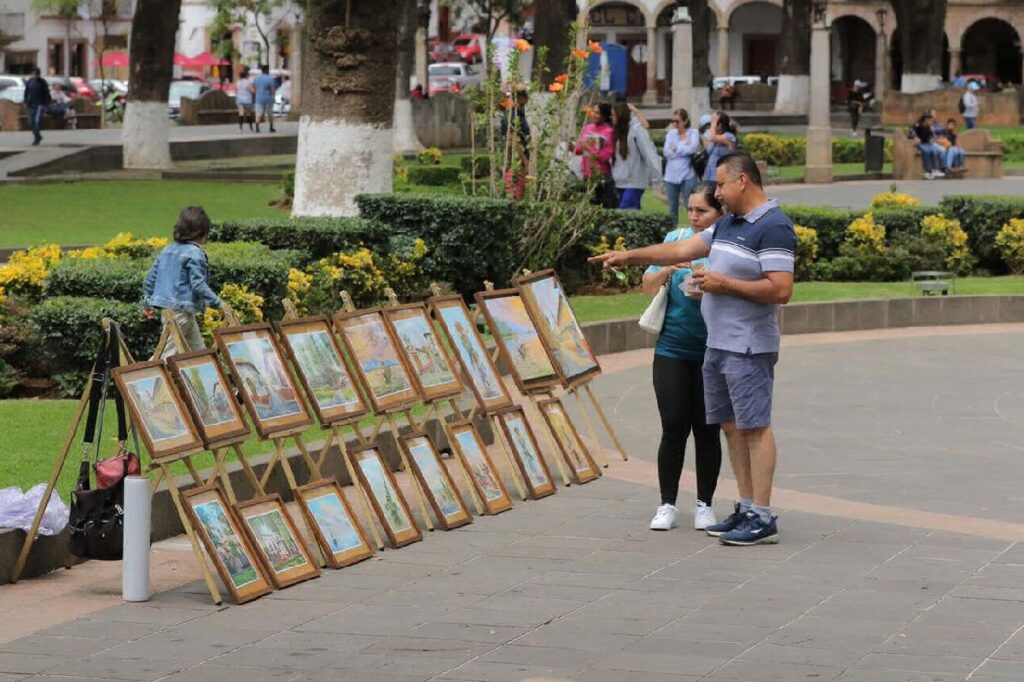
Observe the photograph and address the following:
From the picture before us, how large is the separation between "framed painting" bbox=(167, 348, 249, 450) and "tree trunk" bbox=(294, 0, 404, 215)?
818 cm

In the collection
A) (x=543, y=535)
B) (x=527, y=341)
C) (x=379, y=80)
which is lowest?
(x=543, y=535)

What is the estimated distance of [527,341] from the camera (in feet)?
32.7

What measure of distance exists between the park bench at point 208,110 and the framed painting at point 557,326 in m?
41.3

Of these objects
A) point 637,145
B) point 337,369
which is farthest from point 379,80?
point 337,369

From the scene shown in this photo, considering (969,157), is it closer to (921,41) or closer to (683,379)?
(921,41)

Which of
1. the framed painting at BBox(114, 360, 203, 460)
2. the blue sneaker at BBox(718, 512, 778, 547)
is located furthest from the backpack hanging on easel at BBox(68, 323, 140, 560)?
the blue sneaker at BBox(718, 512, 778, 547)

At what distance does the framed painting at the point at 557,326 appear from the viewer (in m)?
10.0

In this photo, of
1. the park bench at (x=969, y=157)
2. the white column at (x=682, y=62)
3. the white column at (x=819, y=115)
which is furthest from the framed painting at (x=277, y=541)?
the park bench at (x=969, y=157)

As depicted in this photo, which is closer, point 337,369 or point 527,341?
point 337,369

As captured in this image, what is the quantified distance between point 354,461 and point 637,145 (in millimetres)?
10638

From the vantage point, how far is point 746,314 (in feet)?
27.1

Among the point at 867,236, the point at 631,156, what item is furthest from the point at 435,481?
the point at 867,236

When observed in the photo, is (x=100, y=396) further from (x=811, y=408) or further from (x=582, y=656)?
(x=811, y=408)

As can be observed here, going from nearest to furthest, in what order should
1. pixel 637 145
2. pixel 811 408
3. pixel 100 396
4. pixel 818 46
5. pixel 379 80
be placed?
pixel 100 396
pixel 811 408
pixel 379 80
pixel 637 145
pixel 818 46
